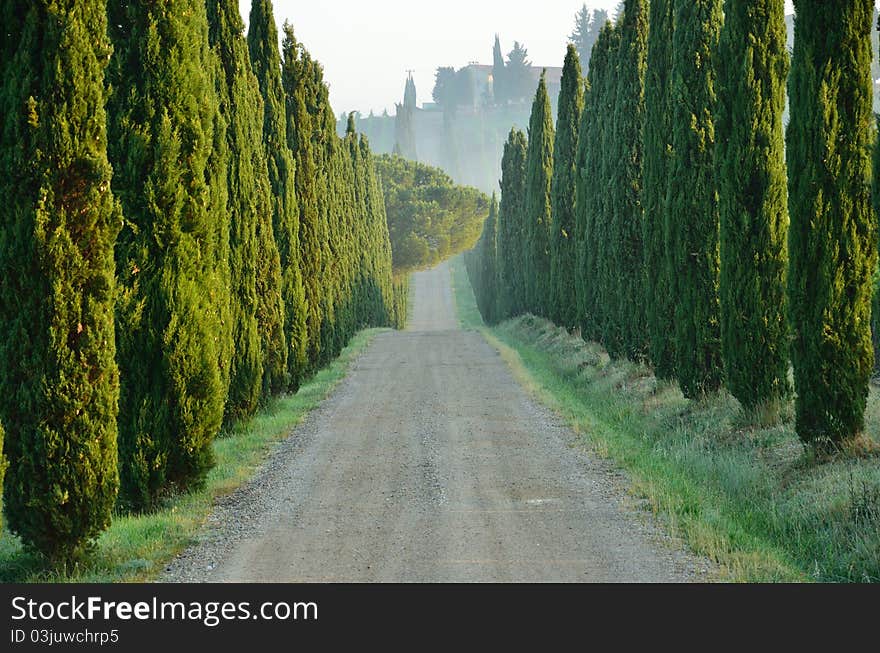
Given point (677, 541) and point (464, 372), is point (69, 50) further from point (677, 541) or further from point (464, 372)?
point (464, 372)

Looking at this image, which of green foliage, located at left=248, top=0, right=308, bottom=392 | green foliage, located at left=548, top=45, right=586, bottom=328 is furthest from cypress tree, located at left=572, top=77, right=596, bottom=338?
green foliage, located at left=248, top=0, right=308, bottom=392

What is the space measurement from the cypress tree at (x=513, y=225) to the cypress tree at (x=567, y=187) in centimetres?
957

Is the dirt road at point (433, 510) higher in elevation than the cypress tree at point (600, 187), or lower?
lower

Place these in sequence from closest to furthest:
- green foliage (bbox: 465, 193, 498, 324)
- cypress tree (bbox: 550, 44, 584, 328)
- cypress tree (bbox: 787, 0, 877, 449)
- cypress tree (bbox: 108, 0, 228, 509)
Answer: cypress tree (bbox: 108, 0, 228, 509), cypress tree (bbox: 787, 0, 877, 449), cypress tree (bbox: 550, 44, 584, 328), green foliage (bbox: 465, 193, 498, 324)

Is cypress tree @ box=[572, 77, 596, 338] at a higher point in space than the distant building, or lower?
lower

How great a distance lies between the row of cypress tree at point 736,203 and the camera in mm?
9859

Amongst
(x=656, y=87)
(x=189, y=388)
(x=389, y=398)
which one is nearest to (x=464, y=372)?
(x=389, y=398)

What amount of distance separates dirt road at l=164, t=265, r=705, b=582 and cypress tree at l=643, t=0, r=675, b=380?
2465 millimetres

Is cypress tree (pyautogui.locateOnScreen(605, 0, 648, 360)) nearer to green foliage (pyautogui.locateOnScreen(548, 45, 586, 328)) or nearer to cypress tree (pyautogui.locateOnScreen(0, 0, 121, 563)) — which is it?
green foliage (pyautogui.locateOnScreen(548, 45, 586, 328))

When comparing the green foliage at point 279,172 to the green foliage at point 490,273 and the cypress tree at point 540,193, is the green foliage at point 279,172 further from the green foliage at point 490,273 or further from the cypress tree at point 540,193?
the green foliage at point 490,273

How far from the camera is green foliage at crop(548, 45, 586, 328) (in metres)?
27.8

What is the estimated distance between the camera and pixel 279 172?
1870cm

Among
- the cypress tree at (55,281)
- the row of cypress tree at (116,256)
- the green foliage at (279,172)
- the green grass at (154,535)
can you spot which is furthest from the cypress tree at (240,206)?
the cypress tree at (55,281)

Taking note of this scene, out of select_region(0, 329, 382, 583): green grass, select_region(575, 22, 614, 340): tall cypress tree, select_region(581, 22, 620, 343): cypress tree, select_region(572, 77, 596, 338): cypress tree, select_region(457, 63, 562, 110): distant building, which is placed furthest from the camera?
select_region(457, 63, 562, 110): distant building
